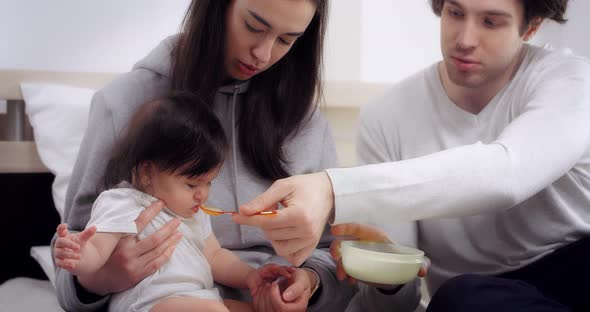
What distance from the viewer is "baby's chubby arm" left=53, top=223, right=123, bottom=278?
868 millimetres

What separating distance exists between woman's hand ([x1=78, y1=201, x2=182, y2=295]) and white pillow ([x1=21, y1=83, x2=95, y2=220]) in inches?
29.5

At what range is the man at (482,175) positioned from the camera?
103 centimetres

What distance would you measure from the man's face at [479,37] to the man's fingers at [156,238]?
0.75 metres

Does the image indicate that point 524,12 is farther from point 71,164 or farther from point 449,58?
point 71,164

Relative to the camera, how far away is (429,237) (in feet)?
4.85

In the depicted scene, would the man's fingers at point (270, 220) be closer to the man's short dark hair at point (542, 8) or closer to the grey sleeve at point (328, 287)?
the grey sleeve at point (328, 287)

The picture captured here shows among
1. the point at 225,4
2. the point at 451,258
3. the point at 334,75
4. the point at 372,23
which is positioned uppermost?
the point at 225,4

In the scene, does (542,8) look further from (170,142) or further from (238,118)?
(170,142)

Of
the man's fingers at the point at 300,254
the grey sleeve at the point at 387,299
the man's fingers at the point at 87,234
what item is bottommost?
the grey sleeve at the point at 387,299

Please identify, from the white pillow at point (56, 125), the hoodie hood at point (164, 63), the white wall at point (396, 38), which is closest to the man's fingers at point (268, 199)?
the hoodie hood at point (164, 63)

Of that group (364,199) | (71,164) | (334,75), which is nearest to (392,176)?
(364,199)

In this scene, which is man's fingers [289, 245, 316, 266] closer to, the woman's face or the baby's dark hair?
the baby's dark hair

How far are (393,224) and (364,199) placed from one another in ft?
1.43

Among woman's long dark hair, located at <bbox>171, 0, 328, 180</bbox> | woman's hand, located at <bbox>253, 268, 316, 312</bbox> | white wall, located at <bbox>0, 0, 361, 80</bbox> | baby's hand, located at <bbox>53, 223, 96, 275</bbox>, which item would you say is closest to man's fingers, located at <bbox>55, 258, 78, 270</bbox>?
baby's hand, located at <bbox>53, 223, 96, 275</bbox>
